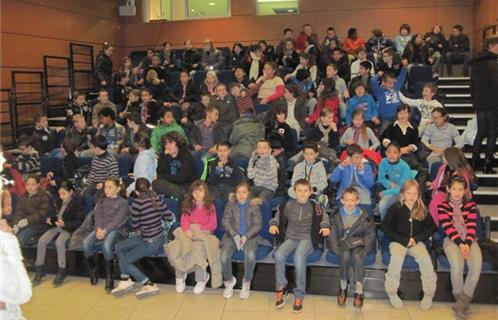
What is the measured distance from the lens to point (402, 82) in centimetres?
705

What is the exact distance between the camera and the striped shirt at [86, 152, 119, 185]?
17.5 feet

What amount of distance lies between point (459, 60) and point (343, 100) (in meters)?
3.44

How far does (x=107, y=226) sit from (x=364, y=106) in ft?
11.8

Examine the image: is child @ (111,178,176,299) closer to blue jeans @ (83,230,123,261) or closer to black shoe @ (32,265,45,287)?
Result: blue jeans @ (83,230,123,261)

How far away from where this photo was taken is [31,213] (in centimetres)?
493

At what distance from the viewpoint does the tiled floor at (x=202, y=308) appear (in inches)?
147

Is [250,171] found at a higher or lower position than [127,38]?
lower

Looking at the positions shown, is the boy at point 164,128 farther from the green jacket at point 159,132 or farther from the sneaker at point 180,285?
the sneaker at point 180,285

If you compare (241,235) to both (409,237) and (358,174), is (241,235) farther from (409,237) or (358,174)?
(409,237)

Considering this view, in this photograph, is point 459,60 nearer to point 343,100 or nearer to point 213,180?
point 343,100

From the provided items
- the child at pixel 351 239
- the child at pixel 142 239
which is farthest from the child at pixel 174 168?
the child at pixel 351 239

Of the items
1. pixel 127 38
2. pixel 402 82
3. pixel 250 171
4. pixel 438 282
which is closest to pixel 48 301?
pixel 250 171

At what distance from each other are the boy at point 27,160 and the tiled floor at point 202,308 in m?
2.15

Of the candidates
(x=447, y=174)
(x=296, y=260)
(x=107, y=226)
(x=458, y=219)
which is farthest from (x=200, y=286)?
(x=447, y=174)
